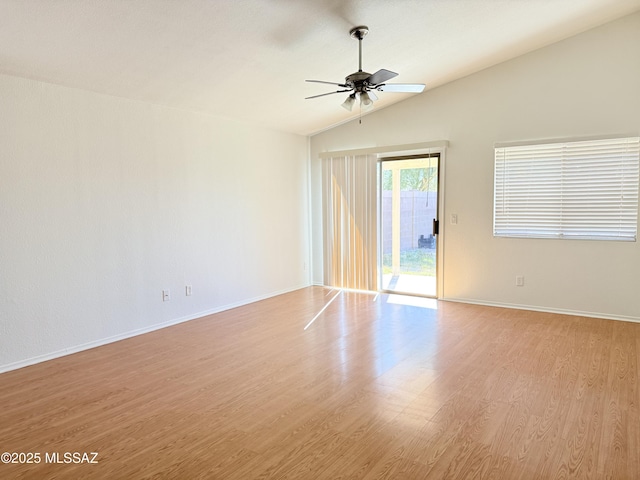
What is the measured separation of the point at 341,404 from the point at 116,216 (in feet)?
9.59

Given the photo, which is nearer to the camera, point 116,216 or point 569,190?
point 116,216

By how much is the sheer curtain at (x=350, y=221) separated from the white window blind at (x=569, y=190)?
1.78m

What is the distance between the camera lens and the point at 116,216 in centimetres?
418

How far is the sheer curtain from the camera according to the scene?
6273mm

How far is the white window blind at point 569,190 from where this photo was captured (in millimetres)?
4590

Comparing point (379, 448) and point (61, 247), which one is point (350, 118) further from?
point (379, 448)

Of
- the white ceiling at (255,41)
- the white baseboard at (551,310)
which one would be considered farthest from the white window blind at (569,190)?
the white ceiling at (255,41)

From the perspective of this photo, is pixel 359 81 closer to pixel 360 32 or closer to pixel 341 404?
pixel 360 32

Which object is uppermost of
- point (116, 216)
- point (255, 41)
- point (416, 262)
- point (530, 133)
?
point (255, 41)

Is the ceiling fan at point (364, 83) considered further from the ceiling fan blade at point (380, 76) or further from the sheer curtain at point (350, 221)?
the sheer curtain at point (350, 221)

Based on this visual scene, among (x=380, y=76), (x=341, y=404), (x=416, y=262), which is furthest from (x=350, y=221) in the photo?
(x=341, y=404)

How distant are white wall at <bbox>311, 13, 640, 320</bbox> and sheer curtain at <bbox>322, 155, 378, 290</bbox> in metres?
0.60

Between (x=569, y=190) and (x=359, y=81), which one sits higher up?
(x=359, y=81)

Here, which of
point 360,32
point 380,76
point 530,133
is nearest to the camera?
point 380,76
